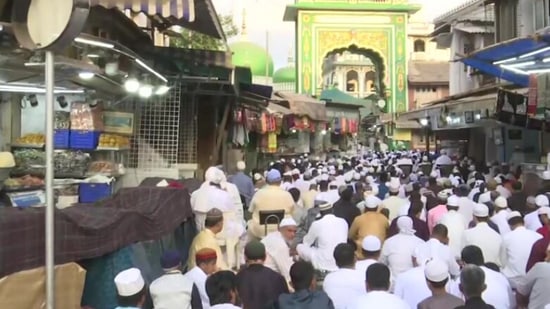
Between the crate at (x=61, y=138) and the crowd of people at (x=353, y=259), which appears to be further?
the crate at (x=61, y=138)

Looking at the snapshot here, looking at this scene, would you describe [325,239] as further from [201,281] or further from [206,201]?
[201,281]

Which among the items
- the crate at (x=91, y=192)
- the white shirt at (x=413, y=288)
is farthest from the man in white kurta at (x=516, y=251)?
A: the crate at (x=91, y=192)

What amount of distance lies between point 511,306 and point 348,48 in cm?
3790

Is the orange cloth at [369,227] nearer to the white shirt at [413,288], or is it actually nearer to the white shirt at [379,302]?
the white shirt at [413,288]

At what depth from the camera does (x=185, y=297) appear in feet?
15.9

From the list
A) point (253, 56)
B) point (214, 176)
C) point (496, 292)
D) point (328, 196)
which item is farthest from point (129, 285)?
point (253, 56)

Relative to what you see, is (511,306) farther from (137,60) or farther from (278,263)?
(137,60)

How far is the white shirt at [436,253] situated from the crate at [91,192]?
3841mm

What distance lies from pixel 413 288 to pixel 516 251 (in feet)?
6.44

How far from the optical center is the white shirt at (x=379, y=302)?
4598 mm

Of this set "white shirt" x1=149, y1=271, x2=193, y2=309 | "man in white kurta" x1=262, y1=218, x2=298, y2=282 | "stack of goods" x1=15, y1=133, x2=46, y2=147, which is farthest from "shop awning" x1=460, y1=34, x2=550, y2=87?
"white shirt" x1=149, y1=271, x2=193, y2=309

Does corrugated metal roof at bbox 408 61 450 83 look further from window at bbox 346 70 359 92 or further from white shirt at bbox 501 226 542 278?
white shirt at bbox 501 226 542 278

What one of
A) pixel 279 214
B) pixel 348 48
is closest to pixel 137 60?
pixel 279 214

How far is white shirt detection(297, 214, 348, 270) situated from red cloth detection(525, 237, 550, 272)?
1.87m
